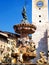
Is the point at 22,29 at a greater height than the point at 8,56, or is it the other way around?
the point at 22,29

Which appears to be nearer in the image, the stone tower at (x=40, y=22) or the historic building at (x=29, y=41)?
the historic building at (x=29, y=41)

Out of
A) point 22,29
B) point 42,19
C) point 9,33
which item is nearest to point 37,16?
point 42,19

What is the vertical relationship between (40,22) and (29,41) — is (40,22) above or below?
below

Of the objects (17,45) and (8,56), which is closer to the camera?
(8,56)

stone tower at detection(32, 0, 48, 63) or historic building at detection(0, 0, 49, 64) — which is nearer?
historic building at detection(0, 0, 49, 64)

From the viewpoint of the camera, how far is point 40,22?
5325cm

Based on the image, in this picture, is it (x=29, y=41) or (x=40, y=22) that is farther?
(x=40, y=22)

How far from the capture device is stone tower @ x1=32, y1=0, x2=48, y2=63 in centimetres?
5178

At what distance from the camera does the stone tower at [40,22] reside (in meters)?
51.8

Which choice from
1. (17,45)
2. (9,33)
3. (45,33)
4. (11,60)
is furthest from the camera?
(45,33)

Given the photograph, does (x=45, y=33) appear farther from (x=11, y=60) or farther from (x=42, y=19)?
(x=11, y=60)

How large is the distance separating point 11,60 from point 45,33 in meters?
33.5

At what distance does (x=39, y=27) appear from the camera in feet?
174

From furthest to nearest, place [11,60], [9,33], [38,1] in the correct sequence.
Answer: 1. [38,1]
2. [9,33]
3. [11,60]
